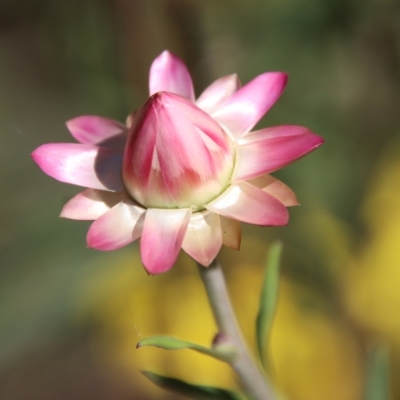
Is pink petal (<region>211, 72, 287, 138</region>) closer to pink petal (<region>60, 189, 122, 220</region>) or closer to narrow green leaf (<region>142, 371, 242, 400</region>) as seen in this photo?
pink petal (<region>60, 189, 122, 220</region>)

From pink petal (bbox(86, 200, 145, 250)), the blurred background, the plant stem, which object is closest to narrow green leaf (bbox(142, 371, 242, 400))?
A: the plant stem

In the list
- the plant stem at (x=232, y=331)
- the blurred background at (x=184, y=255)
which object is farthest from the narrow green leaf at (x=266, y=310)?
the blurred background at (x=184, y=255)

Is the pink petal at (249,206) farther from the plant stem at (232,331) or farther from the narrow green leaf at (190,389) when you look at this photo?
the narrow green leaf at (190,389)

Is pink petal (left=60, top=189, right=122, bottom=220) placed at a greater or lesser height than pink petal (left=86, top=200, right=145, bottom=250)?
greater

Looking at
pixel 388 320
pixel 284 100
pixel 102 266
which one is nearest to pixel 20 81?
pixel 102 266

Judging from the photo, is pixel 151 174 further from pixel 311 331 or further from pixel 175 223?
pixel 311 331

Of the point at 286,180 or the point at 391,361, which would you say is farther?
the point at 286,180

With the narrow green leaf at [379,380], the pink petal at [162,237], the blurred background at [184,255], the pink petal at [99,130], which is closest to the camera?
the pink petal at [162,237]
